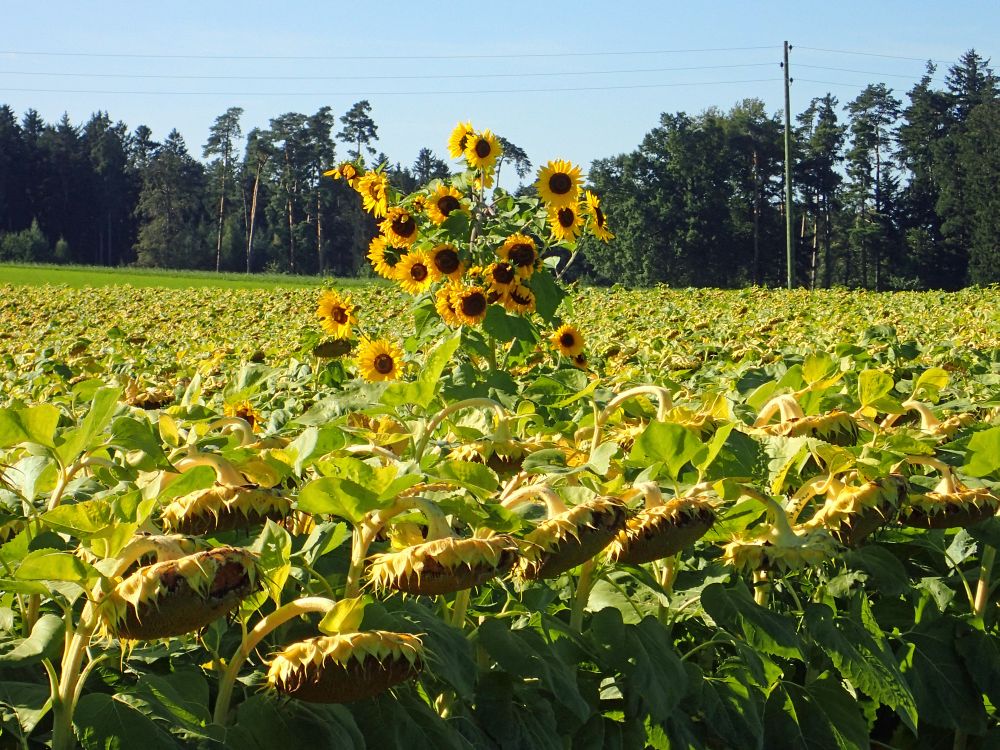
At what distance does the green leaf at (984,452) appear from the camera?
2.16 m

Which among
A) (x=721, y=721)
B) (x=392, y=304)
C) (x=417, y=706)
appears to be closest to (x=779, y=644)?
(x=721, y=721)

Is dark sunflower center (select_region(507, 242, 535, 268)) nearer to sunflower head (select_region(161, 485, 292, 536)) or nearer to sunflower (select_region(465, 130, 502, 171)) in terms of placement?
sunflower (select_region(465, 130, 502, 171))

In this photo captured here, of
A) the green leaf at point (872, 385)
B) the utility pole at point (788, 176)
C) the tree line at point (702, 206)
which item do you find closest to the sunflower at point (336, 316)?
the green leaf at point (872, 385)

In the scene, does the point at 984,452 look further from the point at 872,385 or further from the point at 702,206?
the point at 702,206

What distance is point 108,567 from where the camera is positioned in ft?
3.78

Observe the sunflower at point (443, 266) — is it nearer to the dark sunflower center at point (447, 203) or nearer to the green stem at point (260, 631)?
the dark sunflower center at point (447, 203)

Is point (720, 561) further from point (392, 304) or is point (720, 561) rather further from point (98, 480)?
point (392, 304)

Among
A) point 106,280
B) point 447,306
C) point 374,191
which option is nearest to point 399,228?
point 374,191

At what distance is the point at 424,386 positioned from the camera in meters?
1.86

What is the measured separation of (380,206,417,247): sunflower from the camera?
4680 mm

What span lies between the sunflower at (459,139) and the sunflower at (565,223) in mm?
480

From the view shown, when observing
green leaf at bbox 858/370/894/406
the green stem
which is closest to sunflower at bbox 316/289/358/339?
green leaf at bbox 858/370/894/406

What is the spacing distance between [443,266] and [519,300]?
33cm

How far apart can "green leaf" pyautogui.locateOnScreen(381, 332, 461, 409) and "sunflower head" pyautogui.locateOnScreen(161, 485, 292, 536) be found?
17.6 inches
